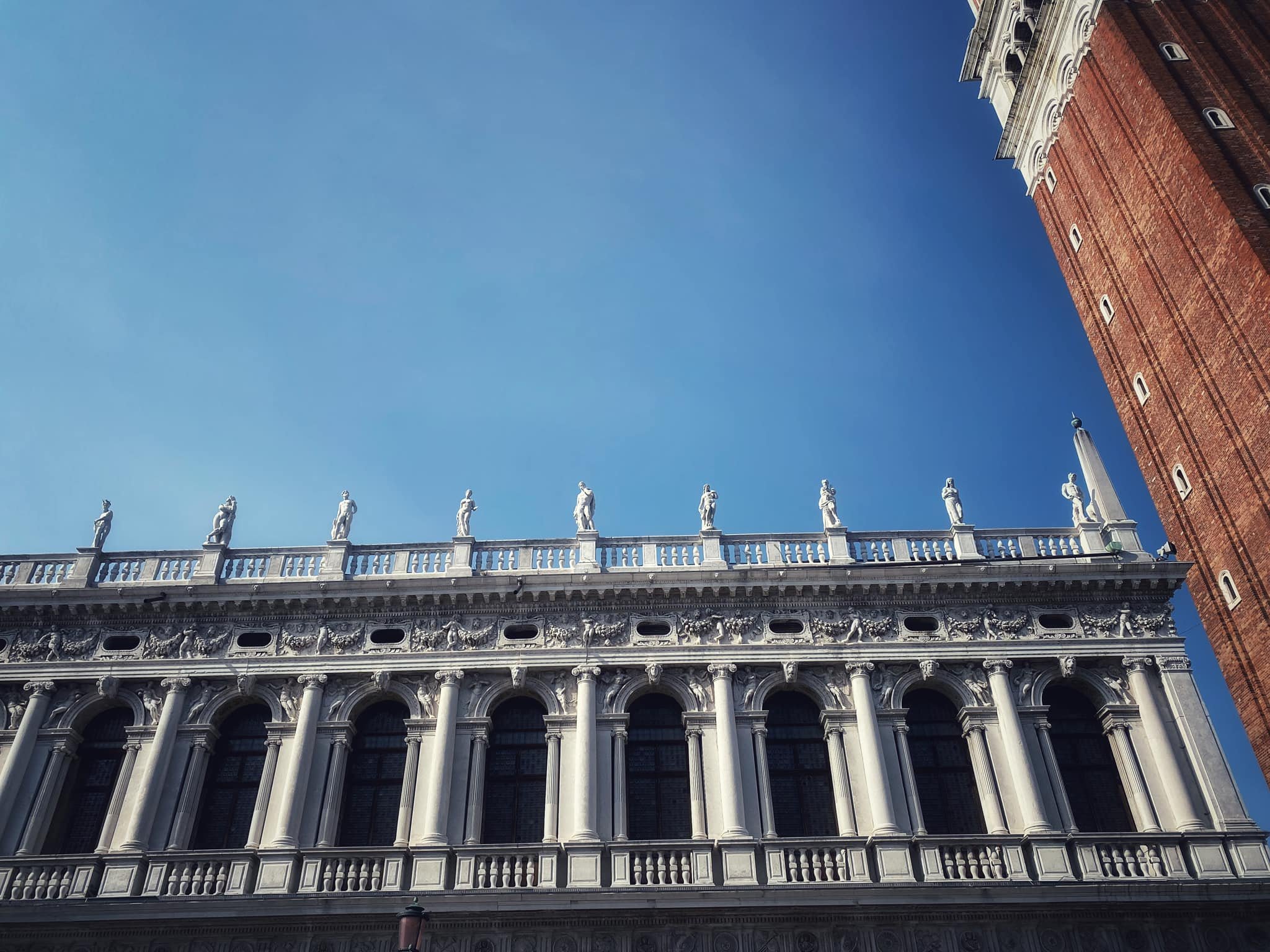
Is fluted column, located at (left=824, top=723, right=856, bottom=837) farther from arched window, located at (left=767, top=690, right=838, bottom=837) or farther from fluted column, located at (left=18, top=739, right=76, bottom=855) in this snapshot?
fluted column, located at (left=18, top=739, right=76, bottom=855)

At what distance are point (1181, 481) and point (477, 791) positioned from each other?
71.3 ft

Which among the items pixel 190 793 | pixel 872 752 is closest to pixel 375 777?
pixel 190 793

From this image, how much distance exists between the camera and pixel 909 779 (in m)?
21.1

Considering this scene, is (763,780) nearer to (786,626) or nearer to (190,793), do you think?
(786,626)

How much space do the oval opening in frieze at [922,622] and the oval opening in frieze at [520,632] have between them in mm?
8605

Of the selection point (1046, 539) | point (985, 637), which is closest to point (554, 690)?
point (985, 637)

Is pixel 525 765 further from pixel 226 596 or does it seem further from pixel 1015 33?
pixel 1015 33

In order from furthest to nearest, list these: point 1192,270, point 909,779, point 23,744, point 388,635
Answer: point 1192,270, point 388,635, point 23,744, point 909,779

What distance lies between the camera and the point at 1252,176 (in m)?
27.4

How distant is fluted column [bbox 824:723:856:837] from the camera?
20.7 meters

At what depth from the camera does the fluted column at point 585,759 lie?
2045cm

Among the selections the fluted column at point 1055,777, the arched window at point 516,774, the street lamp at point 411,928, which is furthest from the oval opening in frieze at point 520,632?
the fluted column at point 1055,777

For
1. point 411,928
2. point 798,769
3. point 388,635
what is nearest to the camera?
point 411,928

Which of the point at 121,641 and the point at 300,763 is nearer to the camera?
the point at 300,763
